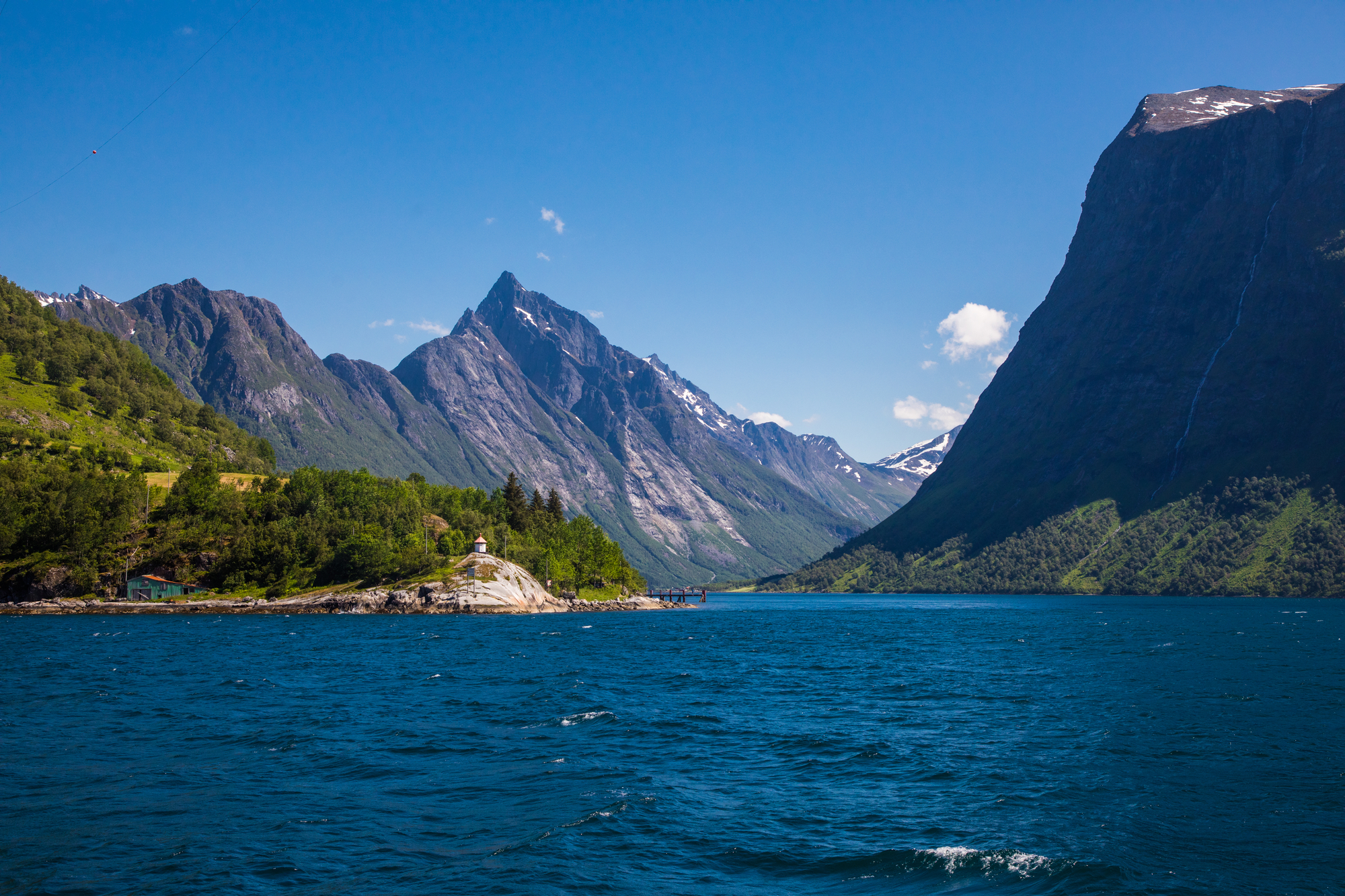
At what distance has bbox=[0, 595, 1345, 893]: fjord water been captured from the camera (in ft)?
72.7

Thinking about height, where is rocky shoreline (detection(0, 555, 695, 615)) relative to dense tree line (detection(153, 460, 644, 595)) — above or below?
below

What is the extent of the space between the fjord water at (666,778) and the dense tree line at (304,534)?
86.2 metres

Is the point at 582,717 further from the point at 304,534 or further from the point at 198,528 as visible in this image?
the point at 198,528

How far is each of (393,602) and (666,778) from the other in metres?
128

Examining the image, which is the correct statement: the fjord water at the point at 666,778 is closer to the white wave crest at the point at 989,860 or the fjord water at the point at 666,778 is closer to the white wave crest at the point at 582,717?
the white wave crest at the point at 989,860

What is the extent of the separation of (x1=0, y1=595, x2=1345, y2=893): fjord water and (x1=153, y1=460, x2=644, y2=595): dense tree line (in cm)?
8618

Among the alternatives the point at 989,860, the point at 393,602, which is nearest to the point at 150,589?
the point at 393,602

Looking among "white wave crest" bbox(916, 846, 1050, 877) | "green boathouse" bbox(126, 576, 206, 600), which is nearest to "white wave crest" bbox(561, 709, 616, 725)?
"white wave crest" bbox(916, 846, 1050, 877)

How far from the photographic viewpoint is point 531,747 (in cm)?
3772

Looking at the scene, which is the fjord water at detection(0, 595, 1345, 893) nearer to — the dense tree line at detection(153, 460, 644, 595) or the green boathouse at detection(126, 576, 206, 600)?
the green boathouse at detection(126, 576, 206, 600)

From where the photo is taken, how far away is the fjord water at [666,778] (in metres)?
22.2

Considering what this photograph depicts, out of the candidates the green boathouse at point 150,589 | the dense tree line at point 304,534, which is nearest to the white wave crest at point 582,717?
the dense tree line at point 304,534

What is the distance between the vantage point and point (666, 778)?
3238 centimetres

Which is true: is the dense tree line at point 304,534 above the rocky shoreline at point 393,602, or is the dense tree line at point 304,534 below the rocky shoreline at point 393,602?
above
